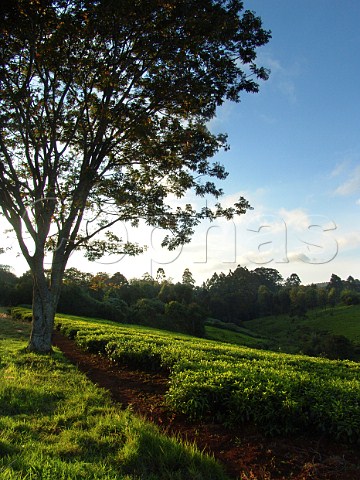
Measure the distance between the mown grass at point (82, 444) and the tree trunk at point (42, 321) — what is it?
6.04m

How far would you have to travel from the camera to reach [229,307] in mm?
110875

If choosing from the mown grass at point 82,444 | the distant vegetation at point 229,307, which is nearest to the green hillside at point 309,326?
the distant vegetation at point 229,307

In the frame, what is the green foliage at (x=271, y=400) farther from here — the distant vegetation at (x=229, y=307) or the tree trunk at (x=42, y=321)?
the distant vegetation at (x=229, y=307)

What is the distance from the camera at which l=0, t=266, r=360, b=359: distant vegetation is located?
53.6 meters

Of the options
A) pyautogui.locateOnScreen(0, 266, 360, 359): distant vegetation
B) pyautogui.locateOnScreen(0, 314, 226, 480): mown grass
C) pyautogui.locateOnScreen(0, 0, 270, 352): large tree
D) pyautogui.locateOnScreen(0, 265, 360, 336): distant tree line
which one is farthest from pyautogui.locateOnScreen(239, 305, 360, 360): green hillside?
pyautogui.locateOnScreen(0, 314, 226, 480): mown grass

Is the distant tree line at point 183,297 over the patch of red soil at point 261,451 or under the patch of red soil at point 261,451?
over

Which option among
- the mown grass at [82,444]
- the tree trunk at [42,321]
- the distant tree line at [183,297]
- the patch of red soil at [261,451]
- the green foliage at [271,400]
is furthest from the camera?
the distant tree line at [183,297]

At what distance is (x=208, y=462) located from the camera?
13.9 feet

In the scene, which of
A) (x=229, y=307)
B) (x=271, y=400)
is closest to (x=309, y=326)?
(x=229, y=307)

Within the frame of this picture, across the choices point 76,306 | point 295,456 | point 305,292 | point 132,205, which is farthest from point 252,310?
point 295,456

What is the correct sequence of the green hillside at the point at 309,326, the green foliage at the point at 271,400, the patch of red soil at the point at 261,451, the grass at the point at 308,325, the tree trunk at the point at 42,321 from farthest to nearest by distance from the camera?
1. the grass at the point at 308,325
2. the green hillside at the point at 309,326
3. the tree trunk at the point at 42,321
4. the green foliage at the point at 271,400
5. the patch of red soil at the point at 261,451

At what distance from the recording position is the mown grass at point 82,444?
3.79 metres

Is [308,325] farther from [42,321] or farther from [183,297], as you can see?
[42,321]

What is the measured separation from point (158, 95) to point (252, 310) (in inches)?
4348
